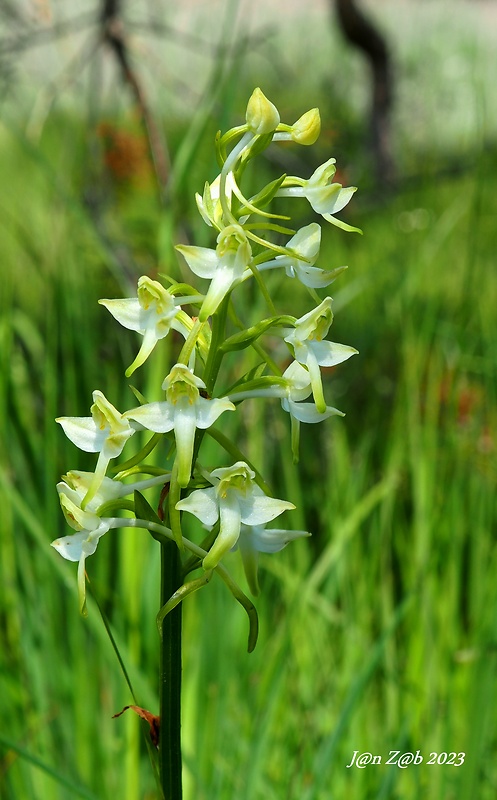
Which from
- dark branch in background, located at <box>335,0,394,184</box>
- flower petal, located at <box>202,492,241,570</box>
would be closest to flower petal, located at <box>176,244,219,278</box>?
flower petal, located at <box>202,492,241,570</box>

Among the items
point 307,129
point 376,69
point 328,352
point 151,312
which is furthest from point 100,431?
point 376,69

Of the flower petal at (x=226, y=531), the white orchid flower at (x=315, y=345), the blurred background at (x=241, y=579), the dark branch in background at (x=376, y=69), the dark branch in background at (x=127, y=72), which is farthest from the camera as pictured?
the dark branch in background at (x=376, y=69)

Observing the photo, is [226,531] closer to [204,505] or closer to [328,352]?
[204,505]

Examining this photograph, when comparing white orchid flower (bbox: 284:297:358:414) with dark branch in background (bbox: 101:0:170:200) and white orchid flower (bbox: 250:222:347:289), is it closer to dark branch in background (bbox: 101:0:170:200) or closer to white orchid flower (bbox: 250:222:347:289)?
white orchid flower (bbox: 250:222:347:289)

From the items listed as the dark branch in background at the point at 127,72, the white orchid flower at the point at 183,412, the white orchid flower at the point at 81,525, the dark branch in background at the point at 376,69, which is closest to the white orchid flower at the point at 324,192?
the white orchid flower at the point at 183,412

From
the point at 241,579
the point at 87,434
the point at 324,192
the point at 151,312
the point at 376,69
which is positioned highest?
the point at 376,69

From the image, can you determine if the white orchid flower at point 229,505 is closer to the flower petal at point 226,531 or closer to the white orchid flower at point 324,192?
the flower petal at point 226,531

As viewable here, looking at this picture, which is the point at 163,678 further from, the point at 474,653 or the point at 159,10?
the point at 159,10

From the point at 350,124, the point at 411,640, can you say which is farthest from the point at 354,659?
the point at 350,124
